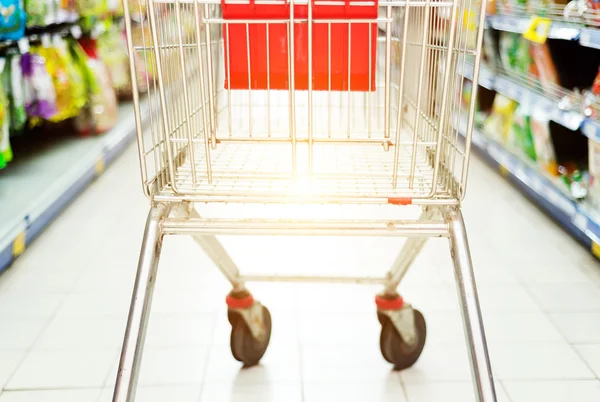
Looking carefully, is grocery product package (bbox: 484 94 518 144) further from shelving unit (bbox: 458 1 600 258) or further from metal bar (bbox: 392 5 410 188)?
metal bar (bbox: 392 5 410 188)

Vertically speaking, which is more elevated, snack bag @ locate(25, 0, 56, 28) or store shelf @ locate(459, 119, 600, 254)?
snack bag @ locate(25, 0, 56, 28)

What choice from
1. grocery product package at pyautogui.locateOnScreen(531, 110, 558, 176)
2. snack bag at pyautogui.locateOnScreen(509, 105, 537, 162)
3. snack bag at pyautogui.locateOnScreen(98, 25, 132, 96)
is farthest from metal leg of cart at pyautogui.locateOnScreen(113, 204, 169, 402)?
snack bag at pyautogui.locateOnScreen(98, 25, 132, 96)

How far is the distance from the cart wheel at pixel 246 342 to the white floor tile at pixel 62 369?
0.36 m

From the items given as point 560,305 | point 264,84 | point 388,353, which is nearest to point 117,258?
point 388,353

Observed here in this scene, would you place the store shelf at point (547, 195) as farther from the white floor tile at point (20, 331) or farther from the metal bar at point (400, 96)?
the white floor tile at point (20, 331)

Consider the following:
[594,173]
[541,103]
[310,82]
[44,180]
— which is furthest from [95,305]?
[541,103]

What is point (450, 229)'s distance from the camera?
2.95 ft

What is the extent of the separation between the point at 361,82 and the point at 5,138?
1856 millimetres

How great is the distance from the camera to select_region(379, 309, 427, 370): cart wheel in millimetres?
1479

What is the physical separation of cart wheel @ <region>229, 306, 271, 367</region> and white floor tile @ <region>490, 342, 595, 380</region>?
627 mm

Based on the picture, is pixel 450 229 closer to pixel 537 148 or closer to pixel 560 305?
pixel 560 305

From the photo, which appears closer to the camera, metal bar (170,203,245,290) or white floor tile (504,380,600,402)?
metal bar (170,203,245,290)

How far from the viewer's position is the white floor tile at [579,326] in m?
1.70

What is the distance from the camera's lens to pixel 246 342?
1503 millimetres
